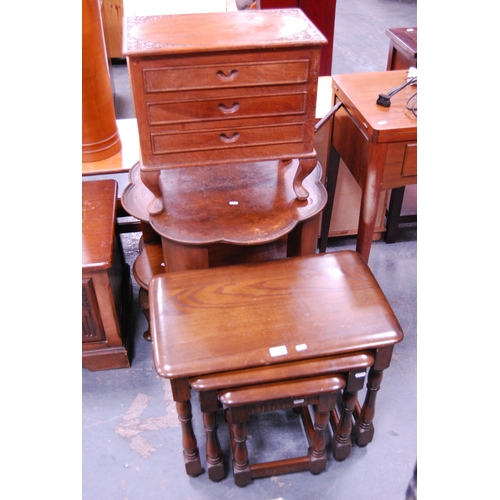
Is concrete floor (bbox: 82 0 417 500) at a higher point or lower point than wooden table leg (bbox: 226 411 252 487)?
lower

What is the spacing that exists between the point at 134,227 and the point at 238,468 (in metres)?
1.05

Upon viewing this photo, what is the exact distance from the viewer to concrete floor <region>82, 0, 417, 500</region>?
1.50 meters

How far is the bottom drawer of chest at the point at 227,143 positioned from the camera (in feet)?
4.28

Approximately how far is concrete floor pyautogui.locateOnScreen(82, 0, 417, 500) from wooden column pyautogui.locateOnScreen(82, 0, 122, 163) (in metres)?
0.70

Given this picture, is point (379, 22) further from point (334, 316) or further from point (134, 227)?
point (334, 316)

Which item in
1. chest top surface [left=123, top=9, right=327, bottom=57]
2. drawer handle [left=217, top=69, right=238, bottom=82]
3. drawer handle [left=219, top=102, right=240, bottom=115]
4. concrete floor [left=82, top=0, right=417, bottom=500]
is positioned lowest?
concrete floor [left=82, top=0, right=417, bottom=500]

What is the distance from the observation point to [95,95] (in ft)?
6.30

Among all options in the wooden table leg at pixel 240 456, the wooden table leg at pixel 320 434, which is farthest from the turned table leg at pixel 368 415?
the wooden table leg at pixel 240 456

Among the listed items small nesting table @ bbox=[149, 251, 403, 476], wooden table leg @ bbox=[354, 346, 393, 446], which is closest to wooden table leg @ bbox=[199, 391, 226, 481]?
small nesting table @ bbox=[149, 251, 403, 476]

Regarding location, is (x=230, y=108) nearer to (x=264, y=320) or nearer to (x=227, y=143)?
(x=227, y=143)

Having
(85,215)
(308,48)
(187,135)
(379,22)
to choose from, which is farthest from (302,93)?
(379,22)

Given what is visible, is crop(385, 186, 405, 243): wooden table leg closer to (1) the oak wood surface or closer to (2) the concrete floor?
(2) the concrete floor

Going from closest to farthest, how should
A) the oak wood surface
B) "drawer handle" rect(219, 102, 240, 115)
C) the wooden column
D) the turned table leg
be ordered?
"drawer handle" rect(219, 102, 240, 115), the turned table leg, the wooden column, the oak wood surface

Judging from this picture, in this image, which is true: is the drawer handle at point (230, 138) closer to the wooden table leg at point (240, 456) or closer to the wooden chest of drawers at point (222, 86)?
the wooden chest of drawers at point (222, 86)
